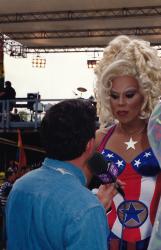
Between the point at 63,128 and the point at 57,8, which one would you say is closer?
the point at 63,128

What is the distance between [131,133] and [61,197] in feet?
2.51

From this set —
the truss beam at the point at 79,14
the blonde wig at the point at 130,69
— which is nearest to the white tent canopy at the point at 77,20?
the truss beam at the point at 79,14

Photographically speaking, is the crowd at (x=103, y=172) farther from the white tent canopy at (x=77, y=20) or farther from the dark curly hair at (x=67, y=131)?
the white tent canopy at (x=77, y=20)

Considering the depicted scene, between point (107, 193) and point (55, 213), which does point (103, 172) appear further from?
point (55, 213)

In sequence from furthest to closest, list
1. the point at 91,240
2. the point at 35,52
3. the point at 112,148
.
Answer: the point at 35,52 → the point at 112,148 → the point at 91,240

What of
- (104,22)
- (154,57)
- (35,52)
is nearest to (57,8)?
(104,22)

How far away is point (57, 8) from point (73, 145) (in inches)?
548

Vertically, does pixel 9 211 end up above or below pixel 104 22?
below

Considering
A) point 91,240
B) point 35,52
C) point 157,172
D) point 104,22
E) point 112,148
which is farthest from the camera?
point 35,52

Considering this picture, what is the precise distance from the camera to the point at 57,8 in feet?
49.2

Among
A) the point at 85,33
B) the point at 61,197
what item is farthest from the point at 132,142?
the point at 85,33

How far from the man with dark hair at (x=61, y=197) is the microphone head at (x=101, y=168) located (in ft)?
0.26

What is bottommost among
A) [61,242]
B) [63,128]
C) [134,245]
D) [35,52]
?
[134,245]

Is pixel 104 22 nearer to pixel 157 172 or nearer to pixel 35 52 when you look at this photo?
pixel 35 52
